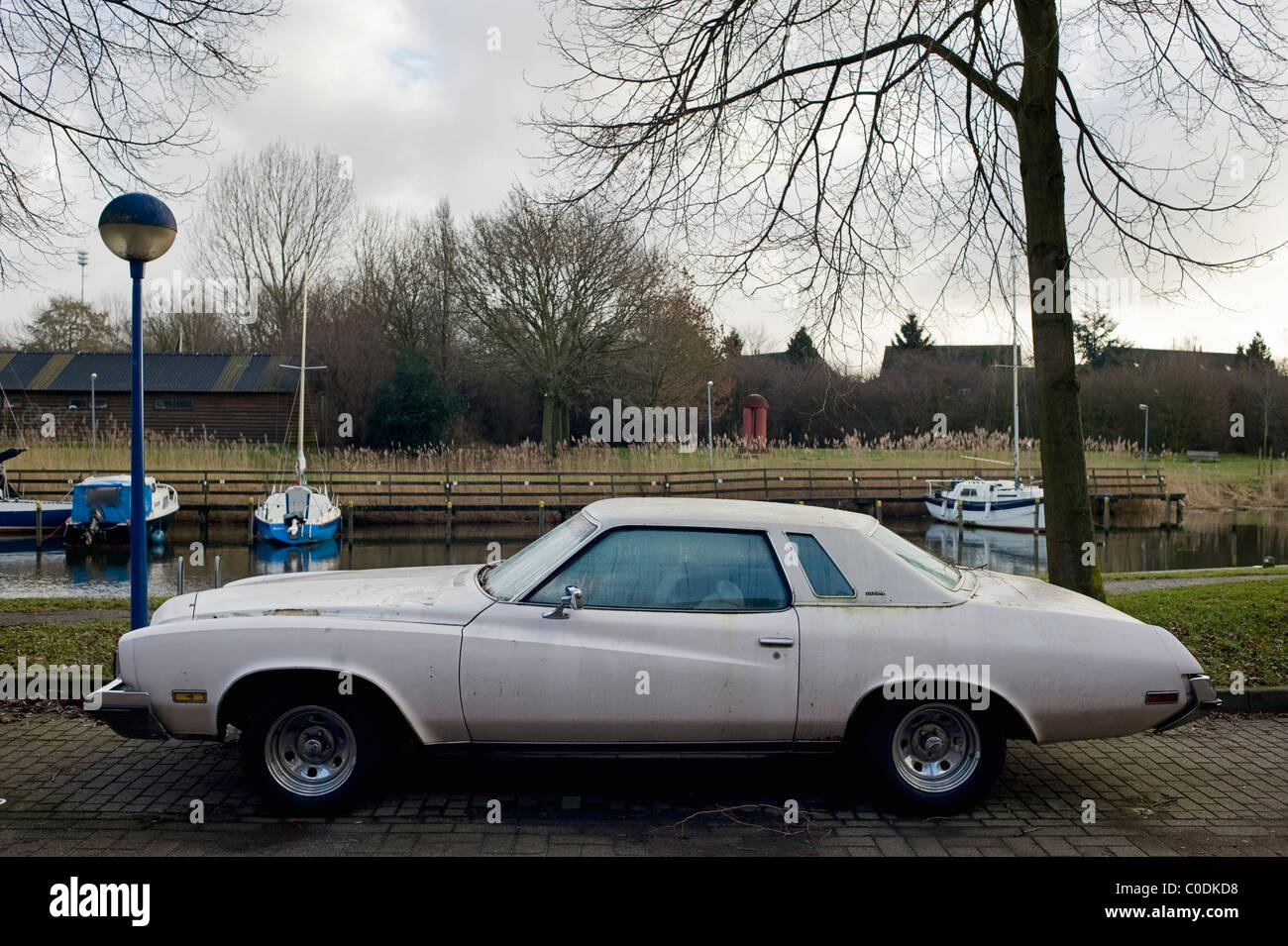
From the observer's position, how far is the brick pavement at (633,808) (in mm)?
4504

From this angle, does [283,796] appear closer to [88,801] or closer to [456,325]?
[88,801]

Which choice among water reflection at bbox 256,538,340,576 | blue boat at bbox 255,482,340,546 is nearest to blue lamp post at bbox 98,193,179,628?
water reflection at bbox 256,538,340,576

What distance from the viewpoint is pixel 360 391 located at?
4147cm

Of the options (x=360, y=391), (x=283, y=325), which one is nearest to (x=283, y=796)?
(x=360, y=391)

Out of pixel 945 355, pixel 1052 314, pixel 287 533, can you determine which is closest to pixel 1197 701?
pixel 1052 314

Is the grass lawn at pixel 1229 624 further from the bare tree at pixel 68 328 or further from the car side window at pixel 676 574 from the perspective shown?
the bare tree at pixel 68 328

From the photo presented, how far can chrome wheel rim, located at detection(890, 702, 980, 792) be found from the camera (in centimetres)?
489

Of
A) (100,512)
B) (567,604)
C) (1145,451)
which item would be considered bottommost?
(100,512)

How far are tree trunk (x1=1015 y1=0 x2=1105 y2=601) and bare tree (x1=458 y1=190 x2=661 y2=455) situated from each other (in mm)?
28568

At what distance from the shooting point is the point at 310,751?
4.85 m

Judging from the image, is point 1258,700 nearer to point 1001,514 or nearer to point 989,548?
point 989,548

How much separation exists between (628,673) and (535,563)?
3.00 feet

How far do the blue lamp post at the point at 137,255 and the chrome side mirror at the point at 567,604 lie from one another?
12.8 feet

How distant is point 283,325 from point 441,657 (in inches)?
1953
